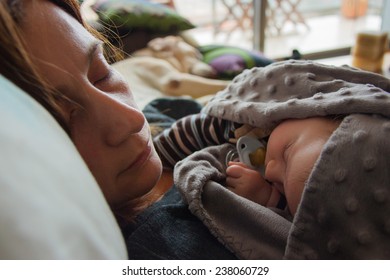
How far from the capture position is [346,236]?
0.52 metres

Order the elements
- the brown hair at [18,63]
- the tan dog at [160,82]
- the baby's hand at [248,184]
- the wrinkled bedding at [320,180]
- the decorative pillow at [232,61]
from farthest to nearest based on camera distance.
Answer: the decorative pillow at [232,61] → the tan dog at [160,82] → the baby's hand at [248,184] → the wrinkled bedding at [320,180] → the brown hair at [18,63]

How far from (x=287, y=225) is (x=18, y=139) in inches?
16.6

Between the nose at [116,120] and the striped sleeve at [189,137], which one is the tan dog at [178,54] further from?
the nose at [116,120]

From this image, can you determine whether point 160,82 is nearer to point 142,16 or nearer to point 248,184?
point 142,16

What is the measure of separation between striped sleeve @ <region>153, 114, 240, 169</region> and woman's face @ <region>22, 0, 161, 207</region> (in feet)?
0.73

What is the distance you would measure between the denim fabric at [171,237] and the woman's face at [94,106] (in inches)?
2.0

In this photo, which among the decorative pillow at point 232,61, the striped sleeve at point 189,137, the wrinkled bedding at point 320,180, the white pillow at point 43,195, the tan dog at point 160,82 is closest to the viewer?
the white pillow at point 43,195

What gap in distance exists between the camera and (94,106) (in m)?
0.53

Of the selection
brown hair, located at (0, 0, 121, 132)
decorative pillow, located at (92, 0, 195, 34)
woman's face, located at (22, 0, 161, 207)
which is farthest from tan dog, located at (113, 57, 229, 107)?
brown hair, located at (0, 0, 121, 132)

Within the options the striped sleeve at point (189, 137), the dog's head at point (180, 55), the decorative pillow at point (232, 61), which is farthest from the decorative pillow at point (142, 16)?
the striped sleeve at point (189, 137)

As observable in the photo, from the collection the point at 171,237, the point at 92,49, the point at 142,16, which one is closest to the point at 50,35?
the point at 92,49

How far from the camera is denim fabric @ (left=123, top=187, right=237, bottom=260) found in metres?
0.58

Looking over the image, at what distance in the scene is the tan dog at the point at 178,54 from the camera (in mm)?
1541

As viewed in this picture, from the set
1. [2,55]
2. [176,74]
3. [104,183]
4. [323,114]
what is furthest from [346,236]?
[176,74]
